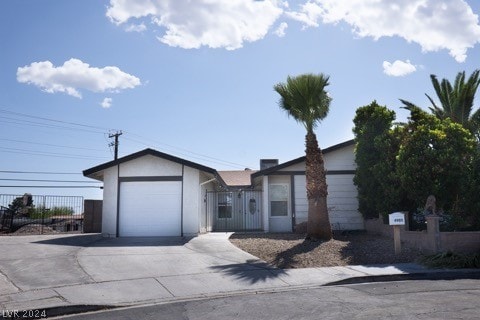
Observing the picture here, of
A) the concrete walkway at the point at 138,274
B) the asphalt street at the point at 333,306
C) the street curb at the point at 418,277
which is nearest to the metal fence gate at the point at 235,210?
the concrete walkway at the point at 138,274

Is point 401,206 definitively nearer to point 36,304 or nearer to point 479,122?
point 479,122

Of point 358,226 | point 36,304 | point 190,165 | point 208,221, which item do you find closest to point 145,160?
point 190,165

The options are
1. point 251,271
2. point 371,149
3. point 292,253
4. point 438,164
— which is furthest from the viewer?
point 371,149

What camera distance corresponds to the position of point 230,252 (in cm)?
1434

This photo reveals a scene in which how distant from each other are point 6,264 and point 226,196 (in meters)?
16.2

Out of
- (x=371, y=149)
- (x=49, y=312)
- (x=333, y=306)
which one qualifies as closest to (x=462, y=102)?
(x=371, y=149)

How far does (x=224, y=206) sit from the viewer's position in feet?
86.6

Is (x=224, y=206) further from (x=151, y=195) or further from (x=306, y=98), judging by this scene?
(x=306, y=98)

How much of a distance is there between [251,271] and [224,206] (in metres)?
15.0

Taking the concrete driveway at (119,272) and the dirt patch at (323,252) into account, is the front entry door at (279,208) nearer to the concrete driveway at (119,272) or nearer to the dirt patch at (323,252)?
the dirt patch at (323,252)

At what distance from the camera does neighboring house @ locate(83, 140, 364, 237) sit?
18641 mm

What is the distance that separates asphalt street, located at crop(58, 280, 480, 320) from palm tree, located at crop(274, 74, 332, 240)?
6.63 meters

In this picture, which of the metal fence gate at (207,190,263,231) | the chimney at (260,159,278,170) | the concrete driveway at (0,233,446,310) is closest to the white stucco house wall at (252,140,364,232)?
the metal fence gate at (207,190,263,231)

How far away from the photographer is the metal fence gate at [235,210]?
82.7ft
